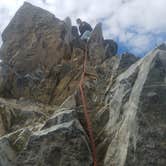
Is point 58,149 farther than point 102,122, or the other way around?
point 102,122

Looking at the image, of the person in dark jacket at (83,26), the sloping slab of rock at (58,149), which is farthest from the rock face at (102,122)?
the person in dark jacket at (83,26)

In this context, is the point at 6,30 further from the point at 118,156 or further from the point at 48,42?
the point at 118,156

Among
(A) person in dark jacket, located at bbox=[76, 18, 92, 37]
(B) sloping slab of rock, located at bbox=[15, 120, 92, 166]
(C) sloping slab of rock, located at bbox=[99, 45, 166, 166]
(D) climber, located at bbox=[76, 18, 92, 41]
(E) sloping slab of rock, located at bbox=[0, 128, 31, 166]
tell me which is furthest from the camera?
(A) person in dark jacket, located at bbox=[76, 18, 92, 37]

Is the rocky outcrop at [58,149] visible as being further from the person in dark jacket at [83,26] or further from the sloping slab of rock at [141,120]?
the person in dark jacket at [83,26]

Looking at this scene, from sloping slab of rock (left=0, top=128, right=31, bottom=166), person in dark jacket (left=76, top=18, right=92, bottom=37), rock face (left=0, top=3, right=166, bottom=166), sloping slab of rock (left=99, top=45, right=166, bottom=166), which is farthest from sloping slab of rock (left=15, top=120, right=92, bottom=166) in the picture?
person in dark jacket (left=76, top=18, right=92, bottom=37)

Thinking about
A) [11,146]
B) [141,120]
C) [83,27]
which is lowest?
[11,146]

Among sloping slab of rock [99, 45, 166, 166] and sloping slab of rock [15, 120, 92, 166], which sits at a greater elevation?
sloping slab of rock [99, 45, 166, 166]

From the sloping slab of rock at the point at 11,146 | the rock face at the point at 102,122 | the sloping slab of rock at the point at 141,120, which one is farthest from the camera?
the sloping slab of rock at the point at 11,146

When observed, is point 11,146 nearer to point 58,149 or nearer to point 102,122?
point 58,149

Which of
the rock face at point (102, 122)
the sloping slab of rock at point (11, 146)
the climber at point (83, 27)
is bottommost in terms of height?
the sloping slab of rock at point (11, 146)

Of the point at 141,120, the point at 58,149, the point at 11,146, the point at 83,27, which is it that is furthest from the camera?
the point at 83,27

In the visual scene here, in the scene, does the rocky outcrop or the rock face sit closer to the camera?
the rock face

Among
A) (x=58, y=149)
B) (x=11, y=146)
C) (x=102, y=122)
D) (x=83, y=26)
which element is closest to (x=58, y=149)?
(x=58, y=149)

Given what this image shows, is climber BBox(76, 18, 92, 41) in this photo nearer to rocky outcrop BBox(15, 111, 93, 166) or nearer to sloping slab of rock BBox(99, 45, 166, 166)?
sloping slab of rock BBox(99, 45, 166, 166)
